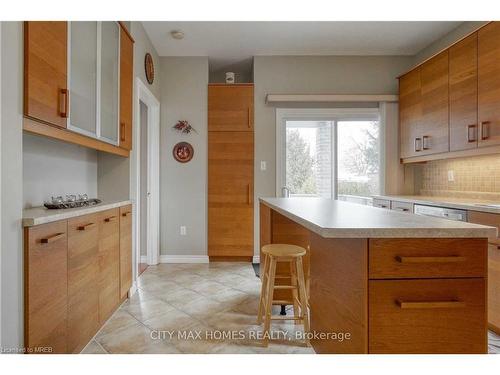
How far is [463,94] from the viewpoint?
2686 mm

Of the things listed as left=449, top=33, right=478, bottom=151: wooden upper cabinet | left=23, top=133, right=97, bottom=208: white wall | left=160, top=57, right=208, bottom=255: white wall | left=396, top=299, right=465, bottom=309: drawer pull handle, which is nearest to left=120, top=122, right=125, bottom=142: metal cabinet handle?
left=23, top=133, right=97, bottom=208: white wall

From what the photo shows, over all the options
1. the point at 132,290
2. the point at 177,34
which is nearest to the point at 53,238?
the point at 132,290

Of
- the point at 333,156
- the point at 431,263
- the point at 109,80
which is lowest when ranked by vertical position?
the point at 431,263

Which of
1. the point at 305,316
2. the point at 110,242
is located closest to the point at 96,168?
the point at 110,242

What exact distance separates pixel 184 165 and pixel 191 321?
2212mm

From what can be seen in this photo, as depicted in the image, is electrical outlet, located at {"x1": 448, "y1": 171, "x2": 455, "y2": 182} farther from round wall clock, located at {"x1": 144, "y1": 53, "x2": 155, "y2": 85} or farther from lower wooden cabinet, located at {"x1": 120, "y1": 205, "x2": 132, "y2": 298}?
round wall clock, located at {"x1": 144, "y1": 53, "x2": 155, "y2": 85}

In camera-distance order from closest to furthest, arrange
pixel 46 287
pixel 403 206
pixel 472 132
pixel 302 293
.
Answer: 1. pixel 46 287
2. pixel 302 293
3. pixel 472 132
4. pixel 403 206

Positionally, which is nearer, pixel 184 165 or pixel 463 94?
pixel 463 94

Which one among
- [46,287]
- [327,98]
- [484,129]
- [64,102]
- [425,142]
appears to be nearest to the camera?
[46,287]

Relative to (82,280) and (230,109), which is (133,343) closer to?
(82,280)

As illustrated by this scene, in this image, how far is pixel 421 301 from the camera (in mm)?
1017

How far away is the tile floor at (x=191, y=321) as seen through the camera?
1.89 meters

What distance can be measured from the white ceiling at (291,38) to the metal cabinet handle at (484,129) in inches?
54.6
